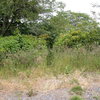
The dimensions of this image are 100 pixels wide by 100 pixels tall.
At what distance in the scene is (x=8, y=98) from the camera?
4238mm

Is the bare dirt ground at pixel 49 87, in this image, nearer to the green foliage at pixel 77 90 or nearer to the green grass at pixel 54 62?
the green foliage at pixel 77 90

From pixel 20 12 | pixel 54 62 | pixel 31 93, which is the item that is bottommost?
pixel 31 93

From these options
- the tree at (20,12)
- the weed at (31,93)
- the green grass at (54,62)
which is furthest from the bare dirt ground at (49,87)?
the tree at (20,12)

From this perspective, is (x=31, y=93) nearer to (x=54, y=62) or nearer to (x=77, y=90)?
(x=77, y=90)

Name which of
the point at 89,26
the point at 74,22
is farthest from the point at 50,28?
the point at 74,22

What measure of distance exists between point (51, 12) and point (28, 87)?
429 inches

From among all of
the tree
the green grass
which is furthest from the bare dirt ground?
the tree

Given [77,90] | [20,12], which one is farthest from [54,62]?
[20,12]

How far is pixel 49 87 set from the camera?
15.8 ft

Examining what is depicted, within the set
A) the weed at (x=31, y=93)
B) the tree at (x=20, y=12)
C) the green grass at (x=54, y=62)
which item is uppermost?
the tree at (x=20, y=12)

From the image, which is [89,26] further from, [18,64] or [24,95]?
[24,95]

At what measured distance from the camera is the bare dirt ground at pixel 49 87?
14.2 feet

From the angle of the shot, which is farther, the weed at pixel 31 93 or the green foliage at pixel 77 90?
the green foliage at pixel 77 90

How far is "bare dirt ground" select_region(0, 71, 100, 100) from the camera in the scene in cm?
434
